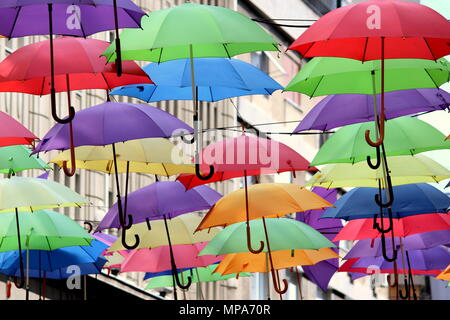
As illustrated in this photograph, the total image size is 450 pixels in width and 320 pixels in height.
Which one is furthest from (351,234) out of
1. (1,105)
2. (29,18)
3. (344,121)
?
(1,105)

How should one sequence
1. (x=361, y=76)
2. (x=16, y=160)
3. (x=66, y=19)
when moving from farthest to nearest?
(x=16, y=160)
(x=361, y=76)
(x=66, y=19)

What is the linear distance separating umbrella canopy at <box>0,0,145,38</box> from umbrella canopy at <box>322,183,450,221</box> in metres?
4.52

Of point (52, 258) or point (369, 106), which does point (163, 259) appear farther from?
point (369, 106)

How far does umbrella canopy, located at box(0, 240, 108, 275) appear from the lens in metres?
16.6

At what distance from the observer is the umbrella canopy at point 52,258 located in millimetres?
16594

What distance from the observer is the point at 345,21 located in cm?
1191

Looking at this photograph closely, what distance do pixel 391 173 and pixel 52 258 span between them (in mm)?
4251

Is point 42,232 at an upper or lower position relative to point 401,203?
lower

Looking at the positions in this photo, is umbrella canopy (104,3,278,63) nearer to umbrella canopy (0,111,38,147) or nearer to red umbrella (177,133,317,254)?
umbrella canopy (0,111,38,147)

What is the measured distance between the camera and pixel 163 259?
17.2 metres

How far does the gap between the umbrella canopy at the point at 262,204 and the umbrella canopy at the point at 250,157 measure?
0.41 meters

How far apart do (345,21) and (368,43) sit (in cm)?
78

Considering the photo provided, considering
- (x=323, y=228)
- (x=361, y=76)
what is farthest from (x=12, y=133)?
(x=323, y=228)

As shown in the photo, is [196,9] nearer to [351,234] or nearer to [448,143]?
[448,143]
